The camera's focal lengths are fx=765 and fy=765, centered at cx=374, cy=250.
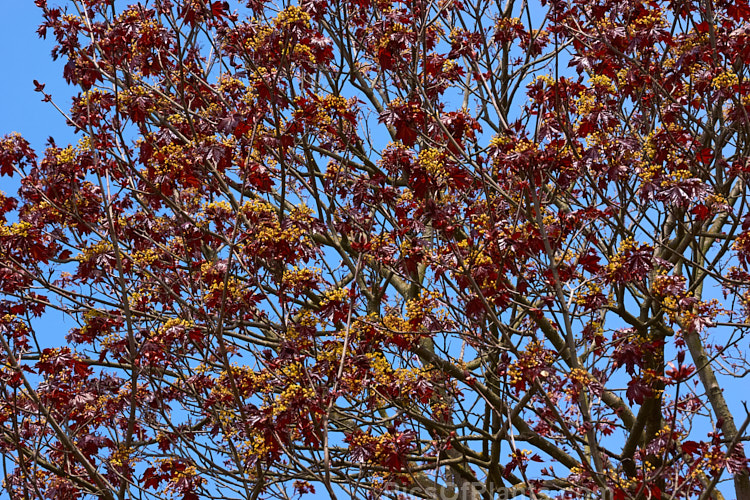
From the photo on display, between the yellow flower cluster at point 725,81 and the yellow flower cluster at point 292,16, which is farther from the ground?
the yellow flower cluster at point 292,16

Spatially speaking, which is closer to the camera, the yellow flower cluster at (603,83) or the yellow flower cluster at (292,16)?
the yellow flower cluster at (292,16)

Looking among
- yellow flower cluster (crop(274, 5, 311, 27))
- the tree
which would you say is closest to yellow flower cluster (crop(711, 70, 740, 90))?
the tree

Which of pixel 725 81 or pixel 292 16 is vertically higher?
pixel 292 16

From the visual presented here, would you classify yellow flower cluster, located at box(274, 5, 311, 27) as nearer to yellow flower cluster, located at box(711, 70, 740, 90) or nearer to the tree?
the tree

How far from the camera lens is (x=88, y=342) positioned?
765 cm

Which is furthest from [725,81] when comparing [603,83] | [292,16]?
[292,16]

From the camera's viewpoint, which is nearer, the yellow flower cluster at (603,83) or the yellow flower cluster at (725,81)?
the yellow flower cluster at (725,81)

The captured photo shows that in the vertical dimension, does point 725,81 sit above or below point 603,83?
below

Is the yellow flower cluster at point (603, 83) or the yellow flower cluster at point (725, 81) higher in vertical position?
the yellow flower cluster at point (603, 83)

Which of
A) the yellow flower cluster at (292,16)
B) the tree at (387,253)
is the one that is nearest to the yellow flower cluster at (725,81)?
the tree at (387,253)

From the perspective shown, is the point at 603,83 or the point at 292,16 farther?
the point at 603,83

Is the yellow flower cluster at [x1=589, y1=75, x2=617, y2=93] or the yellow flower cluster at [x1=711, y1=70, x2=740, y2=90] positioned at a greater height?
the yellow flower cluster at [x1=589, y1=75, x2=617, y2=93]

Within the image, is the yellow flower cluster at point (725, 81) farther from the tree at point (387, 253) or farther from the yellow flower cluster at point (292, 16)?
the yellow flower cluster at point (292, 16)

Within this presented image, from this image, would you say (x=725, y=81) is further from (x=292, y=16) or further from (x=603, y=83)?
(x=292, y=16)
